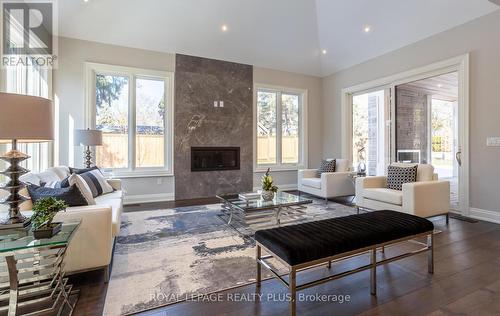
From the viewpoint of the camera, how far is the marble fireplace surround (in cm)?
530

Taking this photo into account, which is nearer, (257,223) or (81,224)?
(81,224)

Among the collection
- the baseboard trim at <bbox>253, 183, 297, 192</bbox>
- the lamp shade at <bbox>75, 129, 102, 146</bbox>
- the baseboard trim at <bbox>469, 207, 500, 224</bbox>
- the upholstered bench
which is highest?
the lamp shade at <bbox>75, 129, 102, 146</bbox>

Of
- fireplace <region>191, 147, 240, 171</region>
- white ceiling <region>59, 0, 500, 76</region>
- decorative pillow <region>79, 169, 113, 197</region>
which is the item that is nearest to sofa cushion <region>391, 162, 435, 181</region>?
white ceiling <region>59, 0, 500, 76</region>

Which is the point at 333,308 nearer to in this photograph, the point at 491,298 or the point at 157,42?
the point at 491,298

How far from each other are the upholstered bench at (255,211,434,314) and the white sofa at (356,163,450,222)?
1369 mm

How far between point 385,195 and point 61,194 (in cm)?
394

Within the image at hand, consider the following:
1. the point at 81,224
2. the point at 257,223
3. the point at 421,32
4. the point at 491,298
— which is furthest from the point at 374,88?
the point at 81,224

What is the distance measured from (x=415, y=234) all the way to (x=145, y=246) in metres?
2.61

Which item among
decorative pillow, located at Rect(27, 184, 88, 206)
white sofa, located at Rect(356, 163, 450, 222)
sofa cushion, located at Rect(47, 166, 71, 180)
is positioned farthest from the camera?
white sofa, located at Rect(356, 163, 450, 222)

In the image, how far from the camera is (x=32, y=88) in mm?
3818

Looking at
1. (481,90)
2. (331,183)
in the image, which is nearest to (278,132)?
(331,183)

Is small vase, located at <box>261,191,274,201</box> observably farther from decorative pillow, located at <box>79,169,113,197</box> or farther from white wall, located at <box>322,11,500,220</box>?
white wall, located at <box>322,11,500,220</box>

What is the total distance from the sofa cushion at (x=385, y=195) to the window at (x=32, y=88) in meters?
4.72

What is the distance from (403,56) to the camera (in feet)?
15.7
